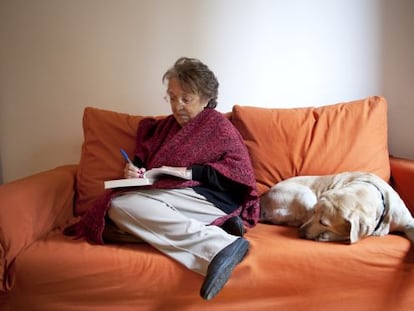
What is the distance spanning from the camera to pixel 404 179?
1.60m

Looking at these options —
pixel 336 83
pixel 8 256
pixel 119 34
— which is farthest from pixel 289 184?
pixel 119 34

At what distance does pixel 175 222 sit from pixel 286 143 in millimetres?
767

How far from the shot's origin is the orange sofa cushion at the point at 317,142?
64.9 inches

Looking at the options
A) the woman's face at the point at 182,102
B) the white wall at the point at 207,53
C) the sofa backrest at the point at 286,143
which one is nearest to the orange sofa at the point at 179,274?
the sofa backrest at the point at 286,143

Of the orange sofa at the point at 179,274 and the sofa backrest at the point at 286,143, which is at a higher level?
the sofa backrest at the point at 286,143

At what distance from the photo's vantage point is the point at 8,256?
3.87 feet

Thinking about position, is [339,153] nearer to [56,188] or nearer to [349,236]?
[349,236]

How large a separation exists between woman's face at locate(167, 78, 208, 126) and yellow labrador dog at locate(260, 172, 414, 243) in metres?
0.53

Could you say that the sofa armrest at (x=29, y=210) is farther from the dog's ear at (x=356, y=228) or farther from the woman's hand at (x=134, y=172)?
the dog's ear at (x=356, y=228)

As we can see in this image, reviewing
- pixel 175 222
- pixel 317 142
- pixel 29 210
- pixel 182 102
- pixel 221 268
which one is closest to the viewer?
pixel 221 268

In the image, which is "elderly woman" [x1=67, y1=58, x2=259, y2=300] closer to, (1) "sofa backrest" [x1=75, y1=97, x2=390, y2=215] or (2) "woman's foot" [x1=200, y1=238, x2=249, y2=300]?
(2) "woman's foot" [x1=200, y1=238, x2=249, y2=300]

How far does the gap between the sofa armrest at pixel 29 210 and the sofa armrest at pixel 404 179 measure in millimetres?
1579

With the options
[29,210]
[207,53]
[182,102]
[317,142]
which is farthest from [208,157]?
[207,53]

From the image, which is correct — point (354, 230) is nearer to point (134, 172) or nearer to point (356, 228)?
point (356, 228)
